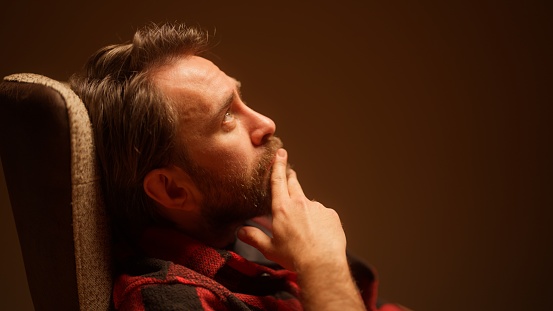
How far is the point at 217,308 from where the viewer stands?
0.76m

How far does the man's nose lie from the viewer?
3.03 feet

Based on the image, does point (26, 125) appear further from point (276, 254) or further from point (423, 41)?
point (423, 41)

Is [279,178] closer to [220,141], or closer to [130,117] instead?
[220,141]

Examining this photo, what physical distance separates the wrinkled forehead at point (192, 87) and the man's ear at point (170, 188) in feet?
0.40

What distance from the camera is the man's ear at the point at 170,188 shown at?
0.86 metres

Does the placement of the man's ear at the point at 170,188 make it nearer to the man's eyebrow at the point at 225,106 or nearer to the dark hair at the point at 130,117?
the dark hair at the point at 130,117

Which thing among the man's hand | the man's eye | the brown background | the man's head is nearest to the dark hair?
the man's head

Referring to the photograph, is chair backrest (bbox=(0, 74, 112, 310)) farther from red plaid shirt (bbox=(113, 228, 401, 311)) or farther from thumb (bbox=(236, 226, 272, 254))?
thumb (bbox=(236, 226, 272, 254))

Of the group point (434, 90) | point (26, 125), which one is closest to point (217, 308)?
point (26, 125)

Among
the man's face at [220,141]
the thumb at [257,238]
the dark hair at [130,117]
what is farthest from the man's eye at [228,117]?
the thumb at [257,238]

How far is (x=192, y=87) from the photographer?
0.86 meters

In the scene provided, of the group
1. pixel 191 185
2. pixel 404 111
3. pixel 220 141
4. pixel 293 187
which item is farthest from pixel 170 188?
pixel 404 111

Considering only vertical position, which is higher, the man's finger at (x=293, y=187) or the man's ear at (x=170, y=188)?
the man's finger at (x=293, y=187)

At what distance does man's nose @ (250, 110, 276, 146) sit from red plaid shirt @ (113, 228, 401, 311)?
9.8 inches
